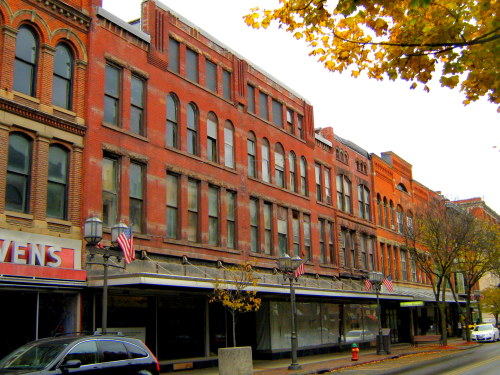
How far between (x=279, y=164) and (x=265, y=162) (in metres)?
1.59

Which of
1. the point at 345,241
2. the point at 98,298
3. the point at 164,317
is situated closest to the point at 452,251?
the point at 345,241

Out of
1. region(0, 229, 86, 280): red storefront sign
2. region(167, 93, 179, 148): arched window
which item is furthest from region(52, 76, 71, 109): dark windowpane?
region(167, 93, 179, 148): arched window

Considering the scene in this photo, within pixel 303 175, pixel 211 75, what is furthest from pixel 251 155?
pixel 303 175

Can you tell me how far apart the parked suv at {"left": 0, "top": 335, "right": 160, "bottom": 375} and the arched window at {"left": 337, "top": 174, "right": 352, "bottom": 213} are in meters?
28.6

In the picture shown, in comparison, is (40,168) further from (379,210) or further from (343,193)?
(379,210)

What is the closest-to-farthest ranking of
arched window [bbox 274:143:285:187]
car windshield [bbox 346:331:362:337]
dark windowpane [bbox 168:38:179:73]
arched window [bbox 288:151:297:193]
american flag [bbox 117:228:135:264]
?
american flag [bbox 117:228:135:264] < dark windowpane [bbox 168:38:179:73] < arched window [bbox 274:143:285:187] < arched window [bbox 288:151:297:193] < car windshield [bbox 346:331:362:337]

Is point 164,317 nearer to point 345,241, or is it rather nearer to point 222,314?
point 222,314

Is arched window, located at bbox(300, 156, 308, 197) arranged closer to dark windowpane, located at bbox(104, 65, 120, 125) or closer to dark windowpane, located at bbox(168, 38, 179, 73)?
dark windowpane, located at bbox(168, 38, 179, 73)

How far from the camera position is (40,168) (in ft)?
61.6

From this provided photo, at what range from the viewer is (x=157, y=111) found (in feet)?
80.4

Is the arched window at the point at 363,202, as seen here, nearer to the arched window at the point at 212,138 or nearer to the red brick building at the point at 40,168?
the arched window at the point at 212,138

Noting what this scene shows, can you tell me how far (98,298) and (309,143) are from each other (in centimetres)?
2013

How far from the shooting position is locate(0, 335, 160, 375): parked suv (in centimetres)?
1062

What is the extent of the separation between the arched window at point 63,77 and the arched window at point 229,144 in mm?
A: 9795
